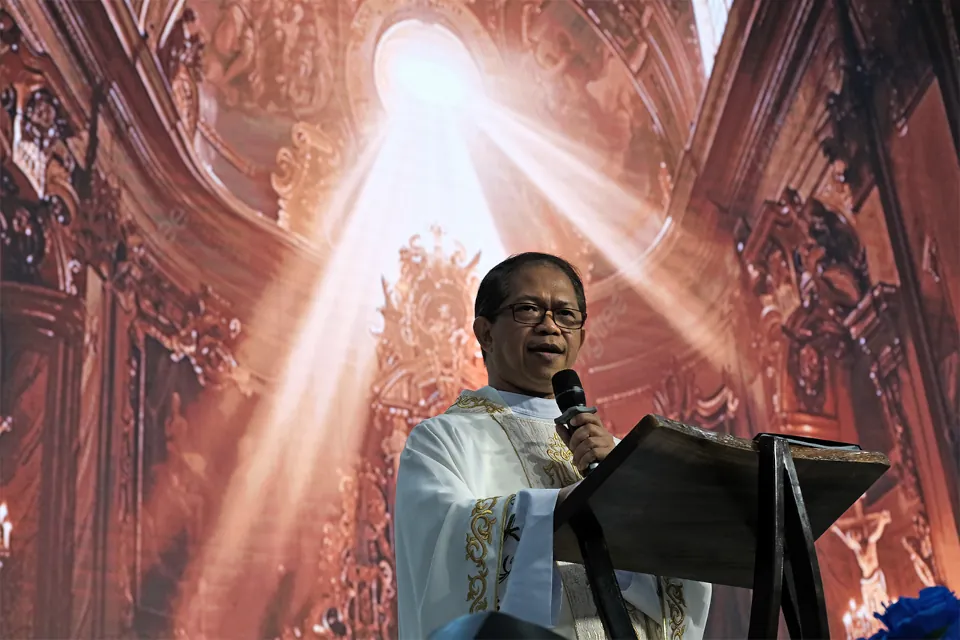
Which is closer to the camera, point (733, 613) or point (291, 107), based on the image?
point (733, 613)

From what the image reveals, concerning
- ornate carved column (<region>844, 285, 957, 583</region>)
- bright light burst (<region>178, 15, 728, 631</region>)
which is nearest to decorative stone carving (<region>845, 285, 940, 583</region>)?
ornate carved column (<region>844, 285, 957, 583</region>)

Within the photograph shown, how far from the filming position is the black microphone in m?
2.30

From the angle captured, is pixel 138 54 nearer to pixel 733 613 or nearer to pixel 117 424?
pixel 117 424

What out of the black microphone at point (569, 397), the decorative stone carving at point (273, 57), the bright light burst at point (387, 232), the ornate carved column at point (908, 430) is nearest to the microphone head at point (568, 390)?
the black microphone at point (569, 397)

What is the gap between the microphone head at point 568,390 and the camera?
2369mm

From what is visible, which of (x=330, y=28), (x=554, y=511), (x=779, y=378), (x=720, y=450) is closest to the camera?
(x=720, y=450)

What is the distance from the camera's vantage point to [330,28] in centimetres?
738

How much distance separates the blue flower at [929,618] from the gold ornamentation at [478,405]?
124 centimetres

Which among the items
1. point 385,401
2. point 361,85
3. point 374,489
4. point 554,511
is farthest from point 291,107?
point 554,511

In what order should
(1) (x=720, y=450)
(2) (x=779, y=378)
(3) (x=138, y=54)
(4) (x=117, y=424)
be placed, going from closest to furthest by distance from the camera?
(1) (x=720, y=450) < (4) (x=117, y=424) < (3) (x=138, y=54) < (2) (x=779, y=378)

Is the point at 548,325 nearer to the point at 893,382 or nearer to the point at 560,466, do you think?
the point at 560,466

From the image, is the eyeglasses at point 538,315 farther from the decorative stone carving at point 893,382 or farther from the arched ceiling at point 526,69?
the arched ceiling at point 526,69

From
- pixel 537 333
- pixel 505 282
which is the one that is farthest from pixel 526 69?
pixel 537 333

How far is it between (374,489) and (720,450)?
4.75 meters
